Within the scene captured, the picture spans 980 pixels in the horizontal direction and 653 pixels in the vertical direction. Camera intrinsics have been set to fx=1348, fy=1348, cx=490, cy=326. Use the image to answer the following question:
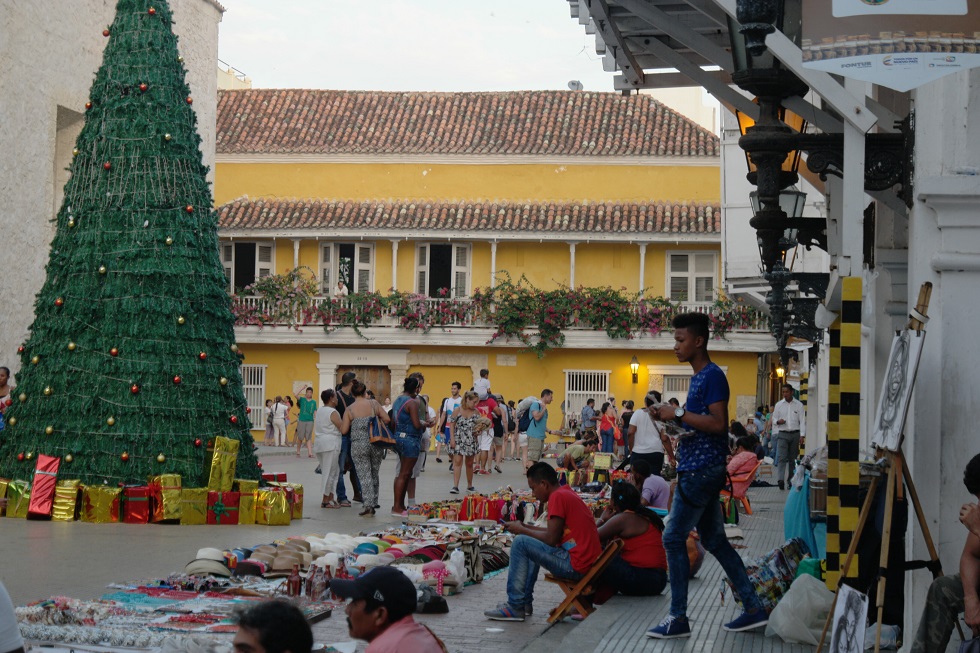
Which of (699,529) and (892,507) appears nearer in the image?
(892,507)

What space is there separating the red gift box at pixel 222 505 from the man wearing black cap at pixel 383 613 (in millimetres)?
11220

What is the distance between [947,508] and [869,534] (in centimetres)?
94

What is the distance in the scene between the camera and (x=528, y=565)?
9.53 metres

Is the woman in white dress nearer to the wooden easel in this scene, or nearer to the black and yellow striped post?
the black and yellow striped post

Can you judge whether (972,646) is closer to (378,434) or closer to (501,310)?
(378,434)

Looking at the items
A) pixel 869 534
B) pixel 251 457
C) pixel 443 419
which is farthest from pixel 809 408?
pixel 869 534

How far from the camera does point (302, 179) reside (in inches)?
1710

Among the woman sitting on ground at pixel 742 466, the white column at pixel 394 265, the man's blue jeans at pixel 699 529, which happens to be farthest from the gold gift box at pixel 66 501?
the white column at pixel 394 265

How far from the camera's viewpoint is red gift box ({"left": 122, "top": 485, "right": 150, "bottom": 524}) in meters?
15.4

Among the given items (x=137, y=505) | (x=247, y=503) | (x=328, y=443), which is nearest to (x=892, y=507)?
(x=247, y=503)

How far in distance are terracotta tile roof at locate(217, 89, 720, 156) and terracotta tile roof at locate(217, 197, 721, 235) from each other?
64.9 inches

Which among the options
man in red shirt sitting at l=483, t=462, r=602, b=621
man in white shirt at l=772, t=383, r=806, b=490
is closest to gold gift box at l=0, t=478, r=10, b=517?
man in red shirt sitting at l=483, t=462, r=602, b=621

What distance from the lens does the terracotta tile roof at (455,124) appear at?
42.5 metres

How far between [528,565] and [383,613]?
493 centimetres
